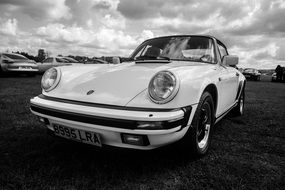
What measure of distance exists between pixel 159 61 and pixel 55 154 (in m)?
1.51

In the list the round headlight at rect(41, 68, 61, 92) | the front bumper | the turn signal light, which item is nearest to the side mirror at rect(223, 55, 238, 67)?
the front bumper

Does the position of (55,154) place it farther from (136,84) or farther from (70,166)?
(136,84)

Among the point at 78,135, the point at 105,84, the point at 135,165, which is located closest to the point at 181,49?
the point at 105,84

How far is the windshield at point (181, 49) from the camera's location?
3002mm

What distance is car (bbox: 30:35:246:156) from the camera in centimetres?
178

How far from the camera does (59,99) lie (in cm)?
221

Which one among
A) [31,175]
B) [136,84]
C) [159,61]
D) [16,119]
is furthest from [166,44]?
[16,119]

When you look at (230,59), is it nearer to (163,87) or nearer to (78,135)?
(163,87)

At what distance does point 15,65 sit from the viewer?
36.2 ft

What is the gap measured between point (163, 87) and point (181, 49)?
135 centimetres

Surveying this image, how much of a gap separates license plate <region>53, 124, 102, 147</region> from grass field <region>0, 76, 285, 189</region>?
98mm

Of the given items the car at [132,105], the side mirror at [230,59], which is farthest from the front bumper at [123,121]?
the side mirror at [230,59]

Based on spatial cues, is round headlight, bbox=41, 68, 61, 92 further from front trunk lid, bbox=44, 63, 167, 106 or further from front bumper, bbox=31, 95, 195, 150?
front bumper, bbox=31, 95, 195, 150

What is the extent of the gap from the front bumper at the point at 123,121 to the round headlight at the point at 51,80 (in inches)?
18.3
